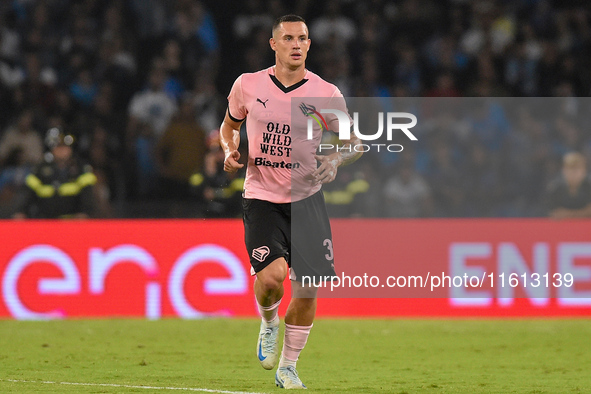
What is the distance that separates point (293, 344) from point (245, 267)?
498 centimetres

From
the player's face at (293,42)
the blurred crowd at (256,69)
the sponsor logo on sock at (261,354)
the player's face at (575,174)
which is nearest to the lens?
the player's face at (293,42)

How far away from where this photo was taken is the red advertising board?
36.9 ft

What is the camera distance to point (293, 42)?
6.38 m

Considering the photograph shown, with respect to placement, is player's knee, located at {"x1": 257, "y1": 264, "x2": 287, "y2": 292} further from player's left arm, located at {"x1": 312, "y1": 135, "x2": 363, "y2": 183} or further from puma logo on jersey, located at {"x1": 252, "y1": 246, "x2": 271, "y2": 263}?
player's left arm, located at {"x1": 312, "y1": 135, "x2": 363, "y2": 183}

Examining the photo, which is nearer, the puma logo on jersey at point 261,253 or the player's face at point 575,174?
the puma logo on jersey at point 261,253

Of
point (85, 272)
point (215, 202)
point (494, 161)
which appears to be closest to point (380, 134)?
point (494, 161)

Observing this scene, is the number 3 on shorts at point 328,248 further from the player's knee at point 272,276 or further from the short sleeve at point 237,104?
the short sleeve at point 237,104

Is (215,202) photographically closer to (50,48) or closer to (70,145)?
(70,145)

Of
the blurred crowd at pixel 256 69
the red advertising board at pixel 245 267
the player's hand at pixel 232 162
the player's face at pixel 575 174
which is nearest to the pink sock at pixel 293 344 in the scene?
the player's hand at pixel 232 162

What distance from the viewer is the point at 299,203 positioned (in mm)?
6410

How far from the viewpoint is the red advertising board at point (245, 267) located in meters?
11.2

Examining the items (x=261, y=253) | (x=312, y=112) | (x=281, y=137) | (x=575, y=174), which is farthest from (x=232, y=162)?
(x=575, y=174)

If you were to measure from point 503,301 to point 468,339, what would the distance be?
1727mm

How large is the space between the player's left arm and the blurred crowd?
484 centimetres
